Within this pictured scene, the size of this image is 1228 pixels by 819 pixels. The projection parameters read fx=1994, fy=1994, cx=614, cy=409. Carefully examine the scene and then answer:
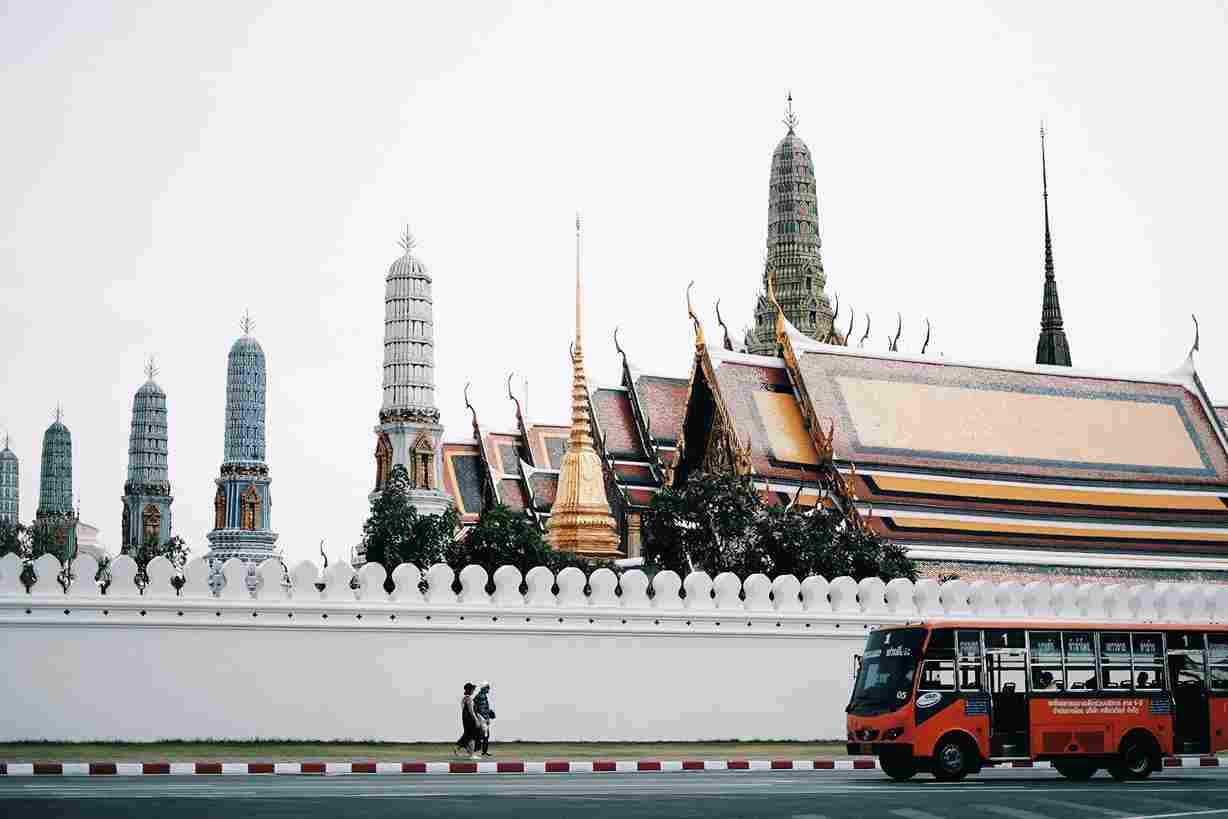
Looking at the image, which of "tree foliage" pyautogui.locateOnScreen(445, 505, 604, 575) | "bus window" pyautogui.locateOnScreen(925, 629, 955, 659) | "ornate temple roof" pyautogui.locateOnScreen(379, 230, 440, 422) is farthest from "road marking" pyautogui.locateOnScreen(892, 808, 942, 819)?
"ornate temple roof" pyautogui.locateOnScreen(379, 230, 440, 422)

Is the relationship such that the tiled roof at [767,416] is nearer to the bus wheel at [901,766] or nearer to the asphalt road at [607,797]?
the bus wheel at [901,766]

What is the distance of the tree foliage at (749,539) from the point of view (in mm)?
30625

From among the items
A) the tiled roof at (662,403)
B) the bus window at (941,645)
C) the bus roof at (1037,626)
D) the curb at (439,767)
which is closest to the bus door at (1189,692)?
the bus roof at (1037,626)

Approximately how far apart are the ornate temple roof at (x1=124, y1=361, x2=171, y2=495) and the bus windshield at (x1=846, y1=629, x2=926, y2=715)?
268ft

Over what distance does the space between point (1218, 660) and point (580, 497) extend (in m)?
20.2

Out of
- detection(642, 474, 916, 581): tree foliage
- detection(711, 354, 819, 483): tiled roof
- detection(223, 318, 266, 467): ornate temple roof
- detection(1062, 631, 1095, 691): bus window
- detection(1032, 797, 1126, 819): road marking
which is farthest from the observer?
detection(223, 318, 266, 467): ornate temple roof

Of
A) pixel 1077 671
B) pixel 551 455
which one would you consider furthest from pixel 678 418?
pixel 1077 671

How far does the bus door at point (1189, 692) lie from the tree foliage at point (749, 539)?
35.3 ft

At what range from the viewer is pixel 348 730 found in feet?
67.6

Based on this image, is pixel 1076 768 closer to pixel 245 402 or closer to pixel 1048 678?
pixel 1048 678

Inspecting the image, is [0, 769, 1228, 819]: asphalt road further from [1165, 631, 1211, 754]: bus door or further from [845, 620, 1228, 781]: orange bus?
[1165, 631, 1211, 754]: bus door

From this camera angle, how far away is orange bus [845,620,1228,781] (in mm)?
17969

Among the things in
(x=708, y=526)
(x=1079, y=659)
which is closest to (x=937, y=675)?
(x=1079, y=659)

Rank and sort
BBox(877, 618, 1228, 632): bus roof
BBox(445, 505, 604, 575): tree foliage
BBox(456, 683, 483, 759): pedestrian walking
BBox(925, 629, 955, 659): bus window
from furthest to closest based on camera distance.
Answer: BBox(445, 505, 604, 575): tree foliage
BBox(456, 683, 483, 759): pedestrian walking
BBox(877, 618, 1228, 632): bus roof
BBox(925, 629, 955, 659): bus window
